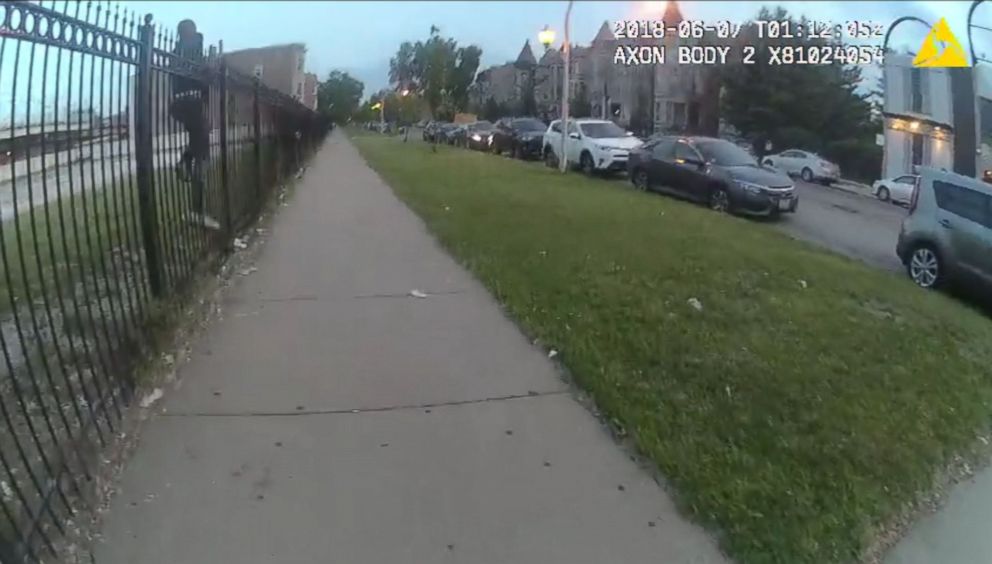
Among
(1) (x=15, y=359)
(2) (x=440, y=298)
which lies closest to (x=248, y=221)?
(2) (x=440, y=298)

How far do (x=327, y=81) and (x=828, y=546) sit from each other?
48.7 meters

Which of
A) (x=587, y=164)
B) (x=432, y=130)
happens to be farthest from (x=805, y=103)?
(x=432, y=130)

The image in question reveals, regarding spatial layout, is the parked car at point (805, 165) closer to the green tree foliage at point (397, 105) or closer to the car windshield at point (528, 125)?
the car windshield at point (528, 125)

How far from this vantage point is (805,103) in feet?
45.5

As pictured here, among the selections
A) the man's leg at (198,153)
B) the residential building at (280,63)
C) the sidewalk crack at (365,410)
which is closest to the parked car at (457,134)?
the residential building at (280,63)

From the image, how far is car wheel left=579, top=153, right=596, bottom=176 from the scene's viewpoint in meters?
21.1

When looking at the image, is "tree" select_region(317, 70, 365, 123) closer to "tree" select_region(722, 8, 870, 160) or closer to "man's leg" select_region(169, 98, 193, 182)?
"tree" select_region(722, 8, 870, 160)

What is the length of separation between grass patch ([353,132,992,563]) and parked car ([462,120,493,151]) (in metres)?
24.7

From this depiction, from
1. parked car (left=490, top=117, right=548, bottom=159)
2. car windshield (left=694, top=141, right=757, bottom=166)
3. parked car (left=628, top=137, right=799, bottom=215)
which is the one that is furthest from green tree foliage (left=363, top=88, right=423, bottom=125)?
car windshield (left=694, top=141, right=757, bottom=166)

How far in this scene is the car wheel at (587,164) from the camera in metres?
21.1

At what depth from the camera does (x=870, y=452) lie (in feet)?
12.9

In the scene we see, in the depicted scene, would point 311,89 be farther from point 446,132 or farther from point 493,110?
point 493,110

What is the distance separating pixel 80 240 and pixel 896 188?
9367mm

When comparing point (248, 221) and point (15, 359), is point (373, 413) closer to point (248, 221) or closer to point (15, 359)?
point (15, 359)
